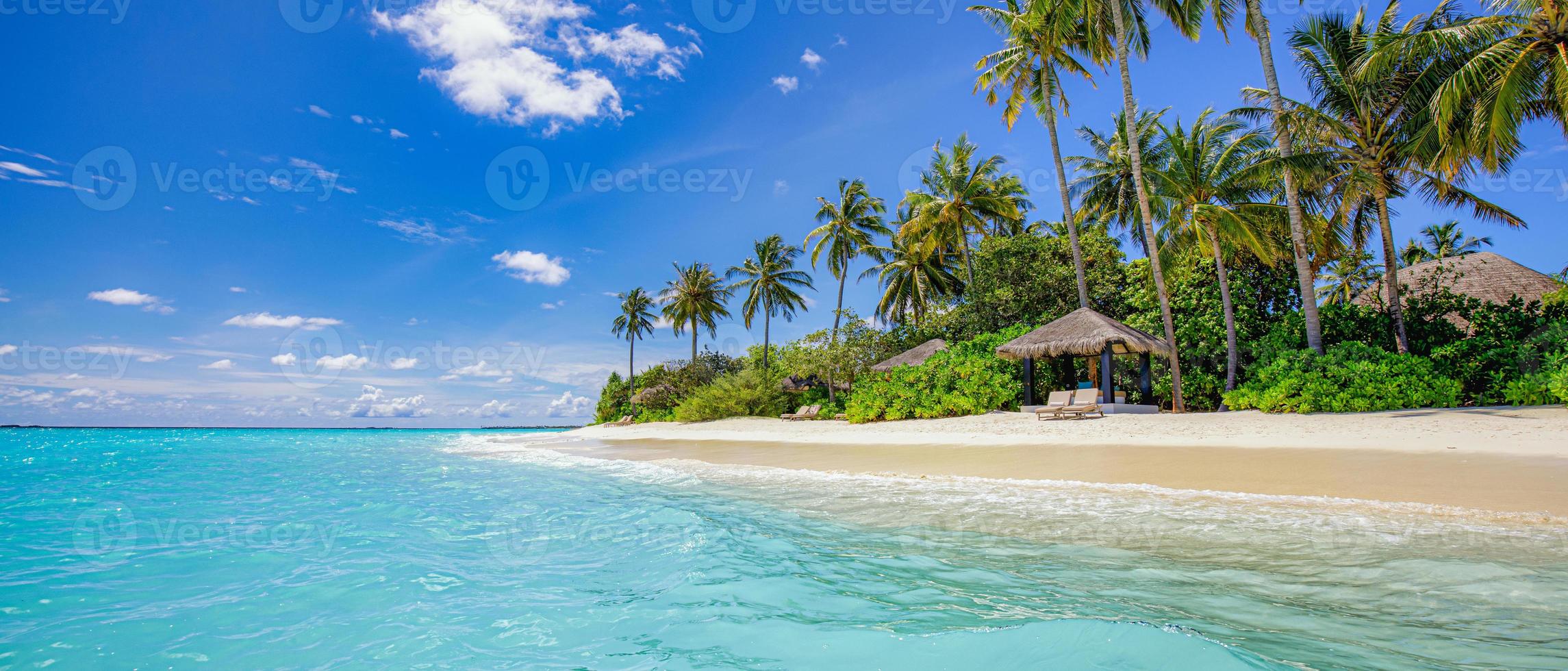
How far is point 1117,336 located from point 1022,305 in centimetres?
747

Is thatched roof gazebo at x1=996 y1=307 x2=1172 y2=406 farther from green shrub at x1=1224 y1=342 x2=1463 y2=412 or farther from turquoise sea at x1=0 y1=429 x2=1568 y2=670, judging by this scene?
turquoise sea at x1=0 y1=429 x2=1568 y2=670

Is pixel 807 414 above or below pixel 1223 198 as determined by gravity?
below

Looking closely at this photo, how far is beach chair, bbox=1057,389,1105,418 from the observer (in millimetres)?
14344

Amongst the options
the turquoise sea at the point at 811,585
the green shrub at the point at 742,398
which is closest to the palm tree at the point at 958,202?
the green shrub at the point at 742,398

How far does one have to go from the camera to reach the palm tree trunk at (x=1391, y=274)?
14.0 m

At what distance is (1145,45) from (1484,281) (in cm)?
1110

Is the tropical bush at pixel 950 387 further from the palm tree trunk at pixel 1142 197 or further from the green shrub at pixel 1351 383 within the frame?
the green shrub at pixel 1351 383

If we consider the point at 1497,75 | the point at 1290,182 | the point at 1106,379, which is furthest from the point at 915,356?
the point at 1497,75

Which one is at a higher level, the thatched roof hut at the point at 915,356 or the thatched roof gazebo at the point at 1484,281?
the thatched roof gazebo at the point at 1484,281

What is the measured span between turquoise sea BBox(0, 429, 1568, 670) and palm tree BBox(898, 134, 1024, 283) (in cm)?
1816

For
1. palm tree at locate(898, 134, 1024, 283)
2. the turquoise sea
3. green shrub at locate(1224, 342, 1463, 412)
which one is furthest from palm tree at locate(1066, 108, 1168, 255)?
the turquoise sea

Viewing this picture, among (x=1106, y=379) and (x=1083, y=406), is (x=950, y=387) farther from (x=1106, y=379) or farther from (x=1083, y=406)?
(x=1083, y=406)

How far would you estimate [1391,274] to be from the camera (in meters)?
14.3

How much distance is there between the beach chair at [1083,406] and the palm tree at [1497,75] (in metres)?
7.67
